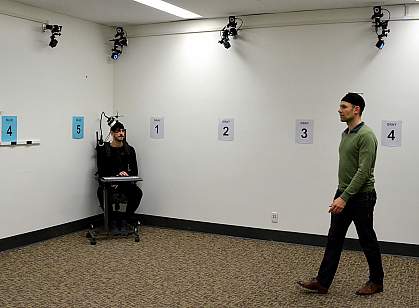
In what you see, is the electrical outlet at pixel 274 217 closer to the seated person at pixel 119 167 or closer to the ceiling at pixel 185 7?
the seated person at pixel 119 167

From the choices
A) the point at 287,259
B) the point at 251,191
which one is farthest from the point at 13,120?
the point at 287,259

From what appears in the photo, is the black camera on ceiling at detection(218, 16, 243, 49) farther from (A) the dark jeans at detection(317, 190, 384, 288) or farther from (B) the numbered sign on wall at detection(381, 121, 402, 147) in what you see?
(A) the dark jeans at detection(317, 190, 384, 288)

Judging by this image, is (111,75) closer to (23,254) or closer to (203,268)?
(23,254)

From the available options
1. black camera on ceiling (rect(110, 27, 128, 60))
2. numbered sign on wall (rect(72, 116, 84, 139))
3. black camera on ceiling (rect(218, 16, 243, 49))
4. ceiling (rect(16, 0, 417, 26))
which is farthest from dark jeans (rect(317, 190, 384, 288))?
black camera on ceiling (rect(110, 27, 128, 60))

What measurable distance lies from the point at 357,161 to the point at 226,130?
226 centimetres

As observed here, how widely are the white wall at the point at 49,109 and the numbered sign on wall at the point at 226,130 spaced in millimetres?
1583

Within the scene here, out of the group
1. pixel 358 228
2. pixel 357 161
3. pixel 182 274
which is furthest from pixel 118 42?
pixel 358 228

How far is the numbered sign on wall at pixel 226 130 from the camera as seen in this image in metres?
5.70

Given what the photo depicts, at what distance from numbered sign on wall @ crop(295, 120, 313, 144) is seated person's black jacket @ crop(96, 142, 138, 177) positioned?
1.99 m

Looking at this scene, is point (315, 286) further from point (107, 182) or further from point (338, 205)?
point (107, 182)

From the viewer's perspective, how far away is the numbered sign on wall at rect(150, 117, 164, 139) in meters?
6.13

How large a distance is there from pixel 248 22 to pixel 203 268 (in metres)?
2.78

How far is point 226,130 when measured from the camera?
18.8 feet

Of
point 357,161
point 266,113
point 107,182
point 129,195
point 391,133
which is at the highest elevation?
point 266,113
